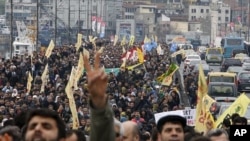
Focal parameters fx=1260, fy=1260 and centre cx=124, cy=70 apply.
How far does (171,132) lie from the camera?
8.42 meters

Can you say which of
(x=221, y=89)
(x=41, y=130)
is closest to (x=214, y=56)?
(x=221, y=89)

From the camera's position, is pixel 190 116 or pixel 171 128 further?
pixel 190 116

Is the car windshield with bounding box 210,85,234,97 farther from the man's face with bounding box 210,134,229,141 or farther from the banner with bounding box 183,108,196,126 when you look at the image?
the man's face with bounding box 210,134,229,141

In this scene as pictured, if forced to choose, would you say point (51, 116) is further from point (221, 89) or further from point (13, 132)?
point (221, 89)

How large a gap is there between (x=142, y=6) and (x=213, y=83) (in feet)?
463

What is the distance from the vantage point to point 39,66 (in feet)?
113

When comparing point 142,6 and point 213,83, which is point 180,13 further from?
point 213,83

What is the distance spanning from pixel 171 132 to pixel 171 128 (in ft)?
0.15

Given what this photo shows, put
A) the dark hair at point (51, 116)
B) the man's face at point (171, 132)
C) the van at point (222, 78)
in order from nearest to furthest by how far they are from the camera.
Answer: the dark hair at point (51, 116) < the man's face at point (171, 132) < the van at point (222, 78)

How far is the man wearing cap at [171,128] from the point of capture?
8.35 meters

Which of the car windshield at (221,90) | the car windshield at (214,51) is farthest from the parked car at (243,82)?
the car windshield at (214,51)

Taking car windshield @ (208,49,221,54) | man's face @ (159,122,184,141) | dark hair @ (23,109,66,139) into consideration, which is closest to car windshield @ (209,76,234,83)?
man's face @ (159,122,184,141)

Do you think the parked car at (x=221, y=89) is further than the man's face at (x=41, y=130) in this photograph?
Yes

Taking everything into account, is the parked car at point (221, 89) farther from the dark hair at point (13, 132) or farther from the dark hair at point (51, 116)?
the dark hair at point (51, 116)
